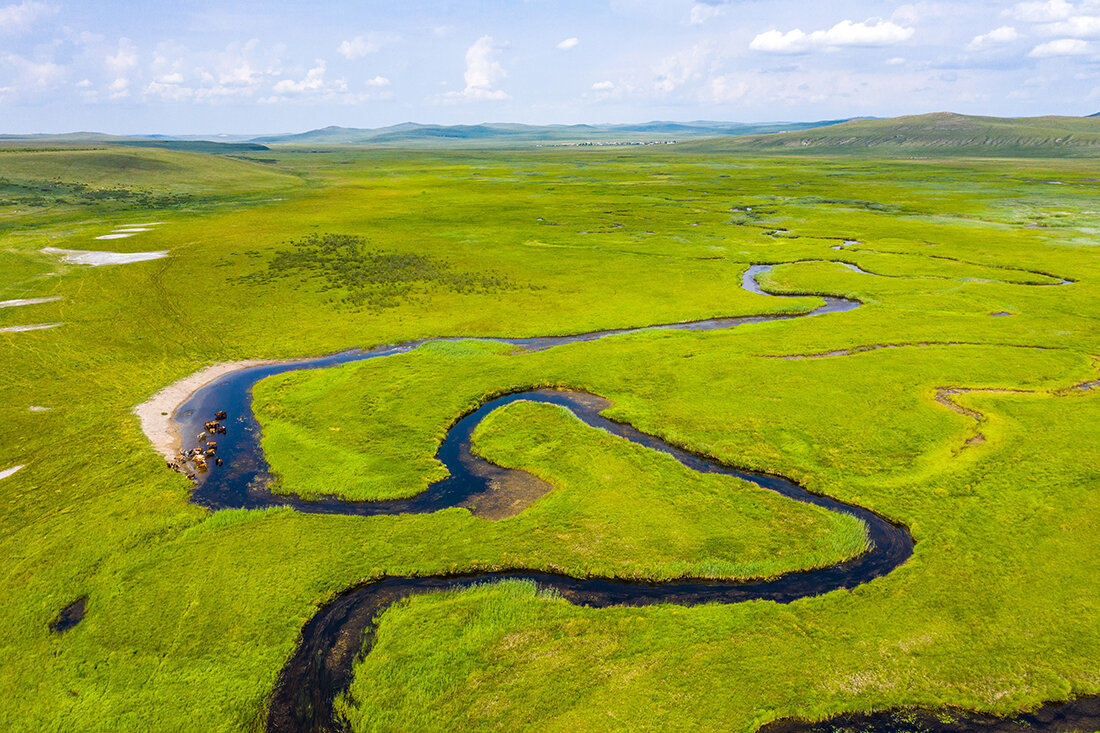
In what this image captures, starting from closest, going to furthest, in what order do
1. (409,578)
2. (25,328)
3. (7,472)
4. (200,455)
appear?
(409,578) < (7,472) < (200,455) < (25,328)

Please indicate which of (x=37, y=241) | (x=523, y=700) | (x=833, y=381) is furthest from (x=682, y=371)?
(x=37, y=241)

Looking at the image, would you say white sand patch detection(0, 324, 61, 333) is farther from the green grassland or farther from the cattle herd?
A: the cattle herd

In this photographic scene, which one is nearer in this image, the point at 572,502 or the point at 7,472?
the point at 572,502

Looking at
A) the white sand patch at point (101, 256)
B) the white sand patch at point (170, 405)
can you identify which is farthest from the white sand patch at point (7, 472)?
the white sand patch at point (101, 256)

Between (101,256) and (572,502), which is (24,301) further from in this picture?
(572,502)

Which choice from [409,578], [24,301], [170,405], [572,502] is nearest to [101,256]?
[24,301]

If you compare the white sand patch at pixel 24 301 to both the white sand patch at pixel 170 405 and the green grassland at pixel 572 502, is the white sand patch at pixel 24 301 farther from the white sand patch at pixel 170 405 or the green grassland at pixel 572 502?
the white sand patch at pixel 170 405

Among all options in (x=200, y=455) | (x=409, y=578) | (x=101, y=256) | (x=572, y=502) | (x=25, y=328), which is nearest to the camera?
(x=409, y=578)
